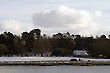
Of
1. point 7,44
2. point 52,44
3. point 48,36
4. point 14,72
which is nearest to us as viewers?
point 14,72

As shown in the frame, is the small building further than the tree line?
Yes

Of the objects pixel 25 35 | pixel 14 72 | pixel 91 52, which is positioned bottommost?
pixel 14 72

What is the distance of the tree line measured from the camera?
105506 mm

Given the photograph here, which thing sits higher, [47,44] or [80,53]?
[47,44]

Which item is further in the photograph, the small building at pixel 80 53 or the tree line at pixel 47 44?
the small building at pixel 80 53

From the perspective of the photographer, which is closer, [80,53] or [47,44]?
[80,53]

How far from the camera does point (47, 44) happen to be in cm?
12688

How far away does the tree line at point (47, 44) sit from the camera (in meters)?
106

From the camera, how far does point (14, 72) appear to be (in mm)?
47406

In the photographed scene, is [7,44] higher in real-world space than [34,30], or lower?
lower

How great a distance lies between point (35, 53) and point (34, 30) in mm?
15226

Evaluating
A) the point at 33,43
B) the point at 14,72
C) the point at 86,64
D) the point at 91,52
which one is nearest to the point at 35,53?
the point at 33,43

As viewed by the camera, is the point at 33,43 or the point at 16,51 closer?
the point at 16,51

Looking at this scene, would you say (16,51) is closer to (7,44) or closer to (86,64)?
(7,44)
